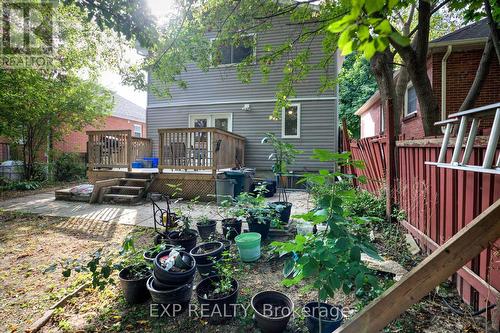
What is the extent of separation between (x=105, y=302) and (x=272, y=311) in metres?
1.63

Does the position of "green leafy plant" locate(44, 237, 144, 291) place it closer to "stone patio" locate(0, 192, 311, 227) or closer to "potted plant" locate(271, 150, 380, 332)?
"potted plant" locate(271, 150, 380, 332)

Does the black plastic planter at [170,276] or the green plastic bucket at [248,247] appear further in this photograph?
the green plastic bucket at [248,247]

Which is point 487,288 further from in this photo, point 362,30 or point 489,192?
point 362,30

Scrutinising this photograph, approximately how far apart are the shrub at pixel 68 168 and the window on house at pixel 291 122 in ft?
31.2

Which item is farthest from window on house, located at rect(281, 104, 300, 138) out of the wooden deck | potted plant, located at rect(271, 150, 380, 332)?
potted plant, located at rect(271, 150, 380, 332)

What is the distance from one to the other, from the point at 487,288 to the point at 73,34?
13.0 metres

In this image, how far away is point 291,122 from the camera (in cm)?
984

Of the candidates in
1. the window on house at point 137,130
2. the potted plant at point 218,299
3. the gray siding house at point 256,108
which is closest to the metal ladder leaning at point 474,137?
the potted plant at point 218,299

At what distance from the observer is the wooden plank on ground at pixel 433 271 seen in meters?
1.11

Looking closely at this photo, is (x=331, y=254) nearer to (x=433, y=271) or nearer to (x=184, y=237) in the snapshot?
(x=433, y=271)

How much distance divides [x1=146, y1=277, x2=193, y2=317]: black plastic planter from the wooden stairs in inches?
198

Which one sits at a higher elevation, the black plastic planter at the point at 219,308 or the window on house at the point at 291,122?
the window on house at the point at 291,122

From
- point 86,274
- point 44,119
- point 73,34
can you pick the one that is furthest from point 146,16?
point 44,119

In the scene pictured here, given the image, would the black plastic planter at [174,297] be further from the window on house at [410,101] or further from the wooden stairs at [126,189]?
the window on house at [410,101]
